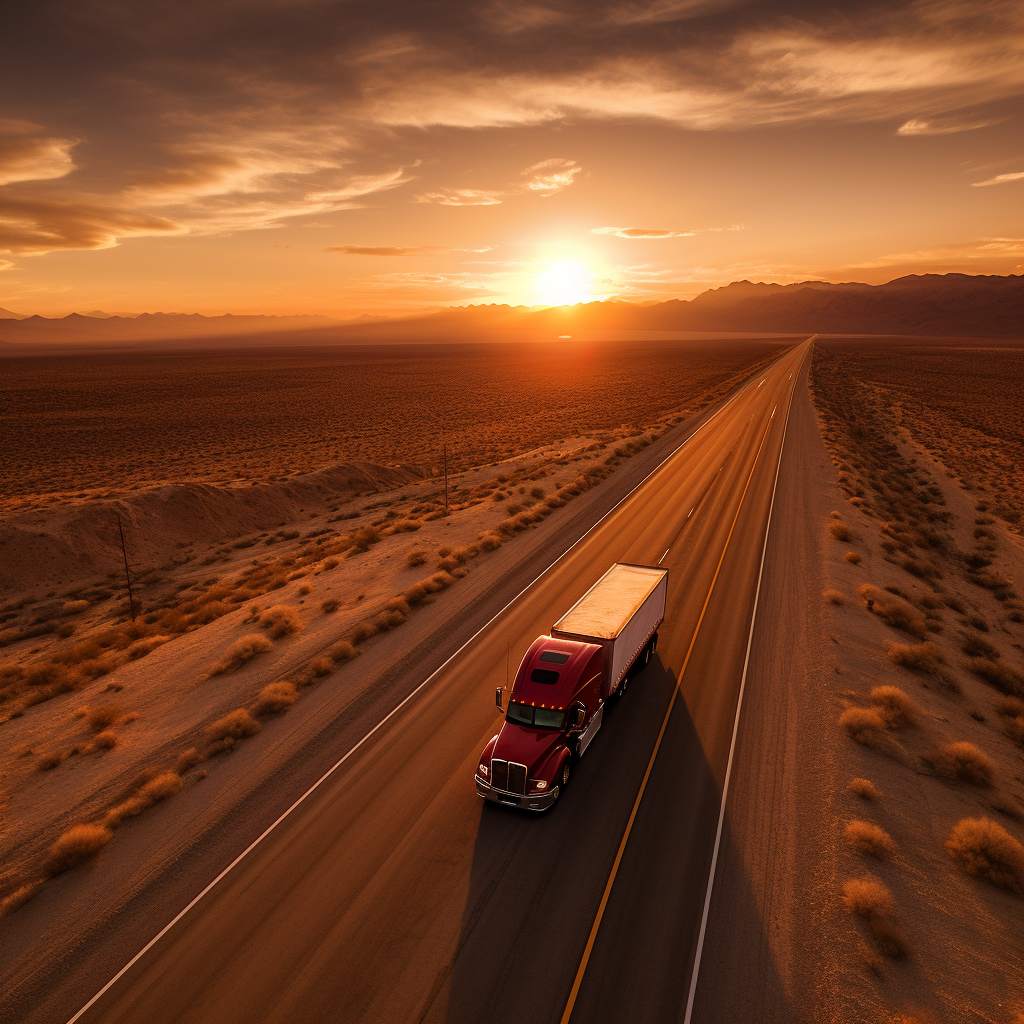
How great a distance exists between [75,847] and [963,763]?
69.0ft

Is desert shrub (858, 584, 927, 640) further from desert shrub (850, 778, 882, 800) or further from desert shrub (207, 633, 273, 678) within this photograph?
desert shrub (207, 633, 273, 678)

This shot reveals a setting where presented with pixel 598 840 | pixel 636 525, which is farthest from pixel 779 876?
pixel 636 525

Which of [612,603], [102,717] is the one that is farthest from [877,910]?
[102,717]

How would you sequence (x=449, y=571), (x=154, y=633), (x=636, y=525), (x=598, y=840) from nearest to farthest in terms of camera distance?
(x=598, y=840)
(x=154, y=633)
(x=449, y=571)
(x=636, y=525)

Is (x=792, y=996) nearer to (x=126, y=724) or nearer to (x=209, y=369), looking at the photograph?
(x=126, y=724)

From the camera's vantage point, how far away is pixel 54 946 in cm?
1035

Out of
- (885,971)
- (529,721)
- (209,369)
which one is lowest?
(885,971)

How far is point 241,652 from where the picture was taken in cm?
1967

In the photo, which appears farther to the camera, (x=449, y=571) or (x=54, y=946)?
(x=449, y=571)

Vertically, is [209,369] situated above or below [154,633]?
above

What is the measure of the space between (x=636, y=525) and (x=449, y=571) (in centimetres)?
1143

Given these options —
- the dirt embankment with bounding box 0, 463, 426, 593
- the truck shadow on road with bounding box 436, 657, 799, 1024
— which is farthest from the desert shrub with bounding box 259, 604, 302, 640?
the dirt embankment with bounding box 0, 463, 426, 593

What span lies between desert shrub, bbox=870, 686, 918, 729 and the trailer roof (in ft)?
22.8

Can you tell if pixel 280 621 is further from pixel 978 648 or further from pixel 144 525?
pixel 978 648
